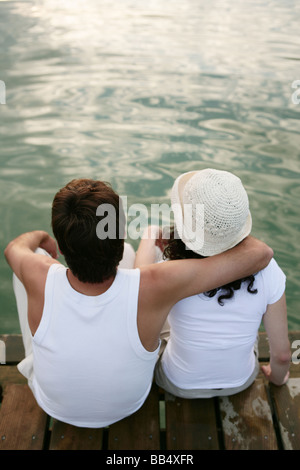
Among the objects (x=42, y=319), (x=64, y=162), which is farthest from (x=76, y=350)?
(x=64, y=162)

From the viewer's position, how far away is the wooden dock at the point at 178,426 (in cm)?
168

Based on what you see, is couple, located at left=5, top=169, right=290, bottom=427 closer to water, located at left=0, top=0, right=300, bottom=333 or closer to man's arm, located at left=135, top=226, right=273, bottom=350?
man's arm, located at left=135, top=226, right=273, bottom=350

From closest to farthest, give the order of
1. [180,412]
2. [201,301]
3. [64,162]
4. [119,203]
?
1. [119,203]
2. [201,301]
3. [180,412]
4. [64,162]

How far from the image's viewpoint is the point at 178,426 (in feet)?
5.68

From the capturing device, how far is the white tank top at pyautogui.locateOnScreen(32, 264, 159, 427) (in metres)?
1.37

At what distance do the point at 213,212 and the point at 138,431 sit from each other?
910 mm

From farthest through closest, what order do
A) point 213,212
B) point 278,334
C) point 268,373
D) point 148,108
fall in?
point 148,108 < point 268,373 < point 278,334 < point 213,212

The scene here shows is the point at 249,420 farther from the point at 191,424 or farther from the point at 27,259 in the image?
the point at 27,259

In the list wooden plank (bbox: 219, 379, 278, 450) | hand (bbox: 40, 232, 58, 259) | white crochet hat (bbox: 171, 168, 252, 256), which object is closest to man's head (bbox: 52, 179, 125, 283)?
white crochet hat (bbox: 171, 168, 252, 256)

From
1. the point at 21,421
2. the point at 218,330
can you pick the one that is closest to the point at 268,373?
the point at 218,330

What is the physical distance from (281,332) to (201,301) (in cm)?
34

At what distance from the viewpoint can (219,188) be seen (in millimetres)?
1395

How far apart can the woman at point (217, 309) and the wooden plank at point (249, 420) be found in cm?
6
